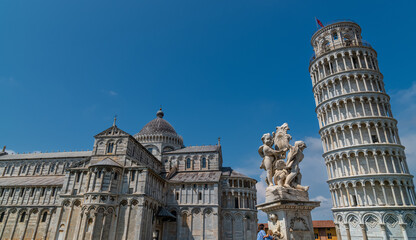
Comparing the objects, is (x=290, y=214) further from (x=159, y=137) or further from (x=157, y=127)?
(x=157, y=127)

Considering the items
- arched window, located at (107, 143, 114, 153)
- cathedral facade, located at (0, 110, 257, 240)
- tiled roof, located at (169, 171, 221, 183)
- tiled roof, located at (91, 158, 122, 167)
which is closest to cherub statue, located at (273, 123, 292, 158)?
cathedral facade, located at (0, 110, 257, 240)

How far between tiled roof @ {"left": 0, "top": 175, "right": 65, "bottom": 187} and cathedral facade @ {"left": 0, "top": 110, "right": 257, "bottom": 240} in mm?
226

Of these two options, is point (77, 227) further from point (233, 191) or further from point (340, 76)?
point (340, 76)

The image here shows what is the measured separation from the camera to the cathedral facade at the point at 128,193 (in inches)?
1238

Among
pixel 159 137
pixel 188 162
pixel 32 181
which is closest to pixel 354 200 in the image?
pixel 188 162

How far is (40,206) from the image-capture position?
43375 mm

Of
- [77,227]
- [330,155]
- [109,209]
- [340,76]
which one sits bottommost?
[77,227]

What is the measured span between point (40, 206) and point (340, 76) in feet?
182

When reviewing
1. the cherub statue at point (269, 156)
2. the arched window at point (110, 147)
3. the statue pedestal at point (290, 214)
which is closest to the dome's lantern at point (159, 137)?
the arched window at point (110, 147)

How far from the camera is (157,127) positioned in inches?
2197

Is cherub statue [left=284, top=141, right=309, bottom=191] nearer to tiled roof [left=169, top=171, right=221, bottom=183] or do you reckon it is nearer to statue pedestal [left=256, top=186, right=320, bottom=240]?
statue pedestal [left=256, top=186, right=320, bottom=240]

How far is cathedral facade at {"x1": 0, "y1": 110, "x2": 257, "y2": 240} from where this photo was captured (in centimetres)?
3145

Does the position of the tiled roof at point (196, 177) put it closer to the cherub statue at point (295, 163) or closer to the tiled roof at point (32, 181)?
the tiled roof at point (32, 181)

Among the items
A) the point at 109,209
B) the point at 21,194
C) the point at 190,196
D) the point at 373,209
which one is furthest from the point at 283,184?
the point at 21,194
